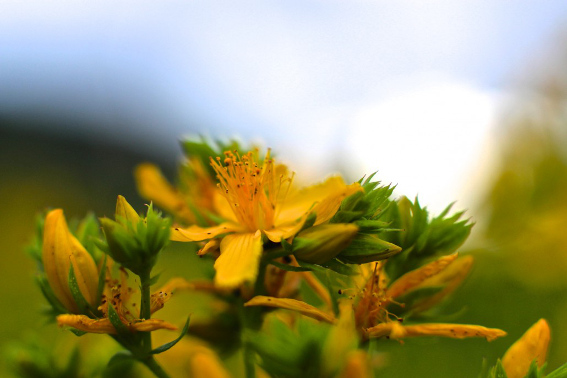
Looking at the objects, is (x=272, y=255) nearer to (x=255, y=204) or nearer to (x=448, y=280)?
(x=255, y=204)

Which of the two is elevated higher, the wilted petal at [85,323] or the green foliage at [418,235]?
the green foliage at [418,235]

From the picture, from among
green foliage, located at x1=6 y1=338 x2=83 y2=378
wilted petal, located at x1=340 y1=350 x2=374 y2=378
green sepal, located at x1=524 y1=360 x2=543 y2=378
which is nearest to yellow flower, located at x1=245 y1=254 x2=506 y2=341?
green sepal, located at x1=524 y1=360 x2=543 y2=378

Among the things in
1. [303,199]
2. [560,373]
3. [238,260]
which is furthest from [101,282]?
[560,373]

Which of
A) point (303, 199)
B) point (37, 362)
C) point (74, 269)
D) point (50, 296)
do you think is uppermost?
point (303, 199)

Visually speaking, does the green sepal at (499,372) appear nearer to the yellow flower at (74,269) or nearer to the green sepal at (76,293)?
the yellow flower at (74,269)

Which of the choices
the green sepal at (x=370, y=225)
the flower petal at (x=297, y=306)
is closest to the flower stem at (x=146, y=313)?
the flower petal at (x=297, y=306)

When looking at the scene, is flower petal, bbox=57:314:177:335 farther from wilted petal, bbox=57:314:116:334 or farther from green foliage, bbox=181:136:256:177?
green foliage, bbox=181:136:256:177
